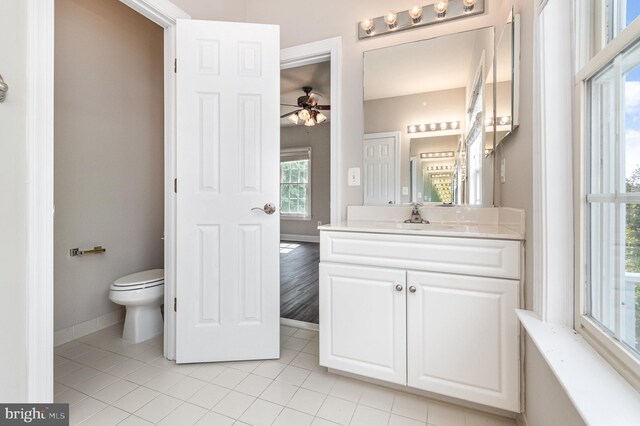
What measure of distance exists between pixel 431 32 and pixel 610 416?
6.44 feet

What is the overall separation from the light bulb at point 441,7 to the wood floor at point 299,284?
2.30 meters

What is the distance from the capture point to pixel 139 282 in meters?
2.03

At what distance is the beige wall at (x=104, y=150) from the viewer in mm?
2018

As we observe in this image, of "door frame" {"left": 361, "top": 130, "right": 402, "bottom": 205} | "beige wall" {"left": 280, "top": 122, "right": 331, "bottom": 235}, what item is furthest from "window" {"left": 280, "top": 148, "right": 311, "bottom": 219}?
"door frame" {"left": 361, "top": 130, "right": 402, "bottom": 205}

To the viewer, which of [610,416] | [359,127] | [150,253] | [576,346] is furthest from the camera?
[150,253]

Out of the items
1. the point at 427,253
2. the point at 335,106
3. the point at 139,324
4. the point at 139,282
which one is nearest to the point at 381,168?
the point at 335,106

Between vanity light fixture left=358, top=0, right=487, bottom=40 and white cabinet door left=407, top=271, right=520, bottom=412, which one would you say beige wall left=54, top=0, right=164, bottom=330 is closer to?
vanity light fixture left=358, top=0, right=487, bottom=40

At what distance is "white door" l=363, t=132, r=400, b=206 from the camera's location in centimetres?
193

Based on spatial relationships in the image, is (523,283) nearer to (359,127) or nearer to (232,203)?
(359,127)

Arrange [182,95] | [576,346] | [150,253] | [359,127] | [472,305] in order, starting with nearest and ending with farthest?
[576,346], [472,305], [182,95], [359,127], [150,253]

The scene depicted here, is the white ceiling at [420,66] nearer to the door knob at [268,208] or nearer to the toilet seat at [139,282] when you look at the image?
the door knob at [268,208]

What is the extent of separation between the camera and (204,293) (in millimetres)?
1793

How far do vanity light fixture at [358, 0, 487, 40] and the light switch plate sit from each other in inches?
34.9

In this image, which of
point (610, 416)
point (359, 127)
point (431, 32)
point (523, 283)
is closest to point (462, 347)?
point (523, 283)
